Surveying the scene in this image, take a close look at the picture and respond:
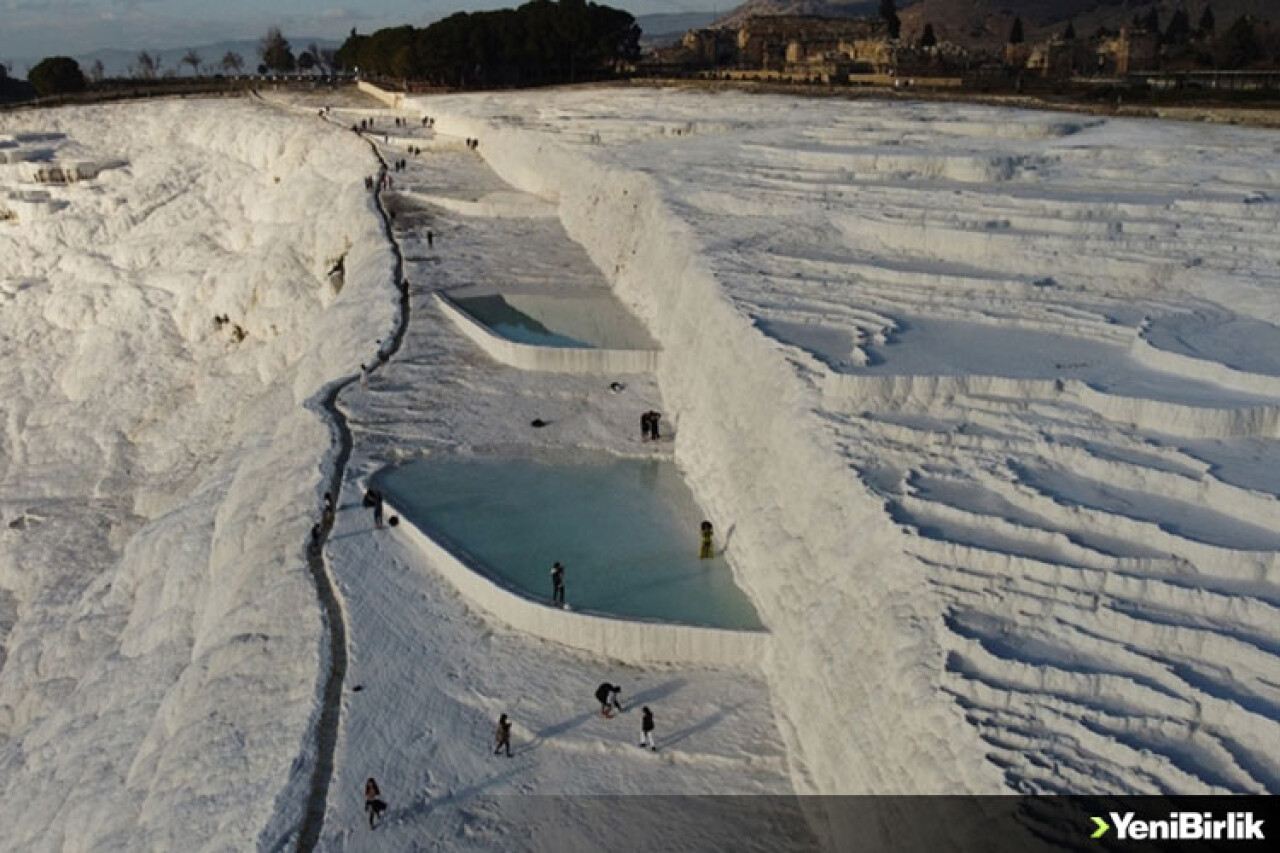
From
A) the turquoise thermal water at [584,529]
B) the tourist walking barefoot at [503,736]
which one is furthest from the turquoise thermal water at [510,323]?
the tourist walking barefoot at [503,736]

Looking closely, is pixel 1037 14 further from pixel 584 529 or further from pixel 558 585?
pixel 558 585

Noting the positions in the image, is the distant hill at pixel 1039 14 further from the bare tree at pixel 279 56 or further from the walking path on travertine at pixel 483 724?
the walking path on travertine at pixel 483 724

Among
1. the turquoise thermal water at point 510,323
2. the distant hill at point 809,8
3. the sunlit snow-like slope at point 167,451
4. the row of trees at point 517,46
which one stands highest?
the distant hill at point 809,8

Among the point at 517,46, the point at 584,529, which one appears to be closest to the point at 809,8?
the point at 517,46

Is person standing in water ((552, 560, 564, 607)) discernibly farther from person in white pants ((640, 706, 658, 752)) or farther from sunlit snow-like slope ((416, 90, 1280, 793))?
sunlit snow-like slope ((416, 90, 1280, 793))

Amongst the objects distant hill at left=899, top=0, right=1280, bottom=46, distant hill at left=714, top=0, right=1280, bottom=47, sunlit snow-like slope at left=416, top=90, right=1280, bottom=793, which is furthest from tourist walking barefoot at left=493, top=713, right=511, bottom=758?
distant hill at left=714, top=0, right=1280, bottom=47

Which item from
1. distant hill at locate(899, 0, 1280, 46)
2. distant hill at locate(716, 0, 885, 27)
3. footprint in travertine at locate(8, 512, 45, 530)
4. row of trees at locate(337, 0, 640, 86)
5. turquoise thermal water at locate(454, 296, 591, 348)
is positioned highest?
distant hill at locate(716, 0, 885, 27)
